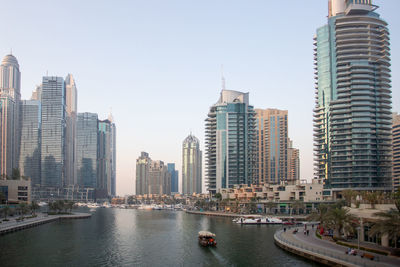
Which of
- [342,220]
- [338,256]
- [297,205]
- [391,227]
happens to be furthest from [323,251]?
[297,205]

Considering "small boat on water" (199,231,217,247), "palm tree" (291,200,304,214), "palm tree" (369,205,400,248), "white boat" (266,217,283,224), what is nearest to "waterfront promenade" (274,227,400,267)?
"palm tree" (369,205,400,248)

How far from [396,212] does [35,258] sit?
69.4 metres

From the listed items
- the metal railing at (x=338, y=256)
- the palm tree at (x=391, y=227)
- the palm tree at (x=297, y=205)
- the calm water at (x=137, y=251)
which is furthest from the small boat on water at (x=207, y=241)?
the palm tree at (x=297, y=205)

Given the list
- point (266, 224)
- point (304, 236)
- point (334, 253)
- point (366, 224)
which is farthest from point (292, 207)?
point (334, 253)

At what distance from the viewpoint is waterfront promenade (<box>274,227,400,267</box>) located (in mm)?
62531

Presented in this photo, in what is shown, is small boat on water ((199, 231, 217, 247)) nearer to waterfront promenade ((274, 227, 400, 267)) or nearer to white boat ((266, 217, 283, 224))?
waterfront promenade ((274, 227, 400, 267))

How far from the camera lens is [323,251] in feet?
241

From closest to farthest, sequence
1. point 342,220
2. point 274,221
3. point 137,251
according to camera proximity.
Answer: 1. point 342,220
2. point 137,251
3. point 274,221

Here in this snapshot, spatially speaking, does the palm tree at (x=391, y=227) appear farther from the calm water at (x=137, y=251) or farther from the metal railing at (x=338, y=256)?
the calm water at (x=137, y=251)

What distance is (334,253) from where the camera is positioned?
6981 centimetres

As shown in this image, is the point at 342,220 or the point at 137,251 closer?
the point at 342,220

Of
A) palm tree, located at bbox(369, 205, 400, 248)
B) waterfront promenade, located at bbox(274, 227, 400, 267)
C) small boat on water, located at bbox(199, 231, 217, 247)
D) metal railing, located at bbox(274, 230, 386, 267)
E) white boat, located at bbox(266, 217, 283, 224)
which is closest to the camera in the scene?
metal railing, located at bbox(274, 230, 386, 267)

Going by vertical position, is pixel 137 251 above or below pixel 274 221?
above

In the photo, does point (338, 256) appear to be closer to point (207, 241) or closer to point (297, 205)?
point (207, 241)
